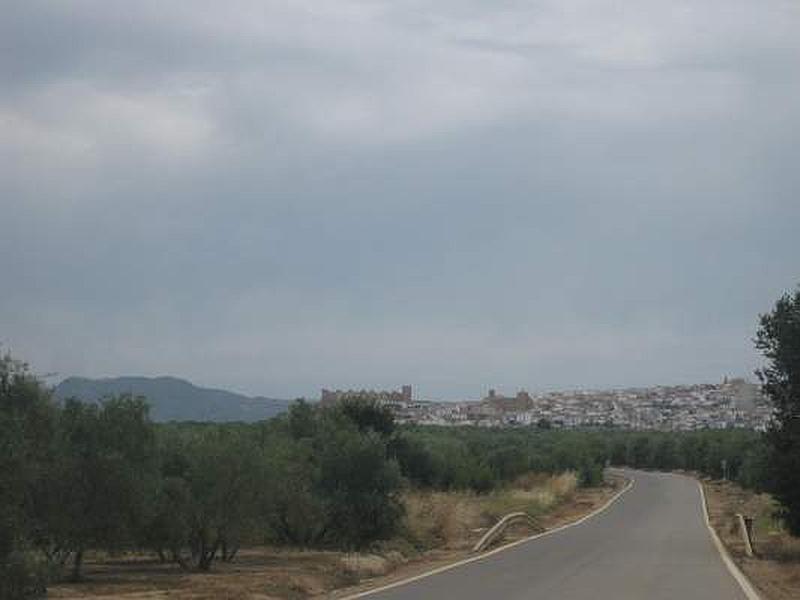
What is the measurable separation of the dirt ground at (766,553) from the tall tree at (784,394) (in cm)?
152

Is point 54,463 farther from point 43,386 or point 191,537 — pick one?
point 191,537

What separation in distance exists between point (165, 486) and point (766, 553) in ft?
55.3

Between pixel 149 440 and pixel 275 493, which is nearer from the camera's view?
pixel 149 440

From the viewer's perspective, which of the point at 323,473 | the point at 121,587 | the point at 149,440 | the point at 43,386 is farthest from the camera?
the point at 323,473

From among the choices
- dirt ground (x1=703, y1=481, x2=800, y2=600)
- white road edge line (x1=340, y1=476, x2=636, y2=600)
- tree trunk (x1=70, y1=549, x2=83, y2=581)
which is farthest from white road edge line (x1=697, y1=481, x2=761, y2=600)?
tree trunk (x1=70, y1=549, x2=83, y2=581)

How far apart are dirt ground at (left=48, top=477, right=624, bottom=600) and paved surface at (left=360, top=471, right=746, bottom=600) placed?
1484mm

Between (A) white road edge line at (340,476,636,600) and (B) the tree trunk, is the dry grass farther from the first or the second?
(B) the tree trunk

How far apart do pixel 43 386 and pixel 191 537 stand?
8.81 m

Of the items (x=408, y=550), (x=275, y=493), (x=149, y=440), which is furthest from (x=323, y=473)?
(x=149, y=440)

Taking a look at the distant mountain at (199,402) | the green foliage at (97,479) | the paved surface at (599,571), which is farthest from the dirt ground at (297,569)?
the distant mountain at (199,402)

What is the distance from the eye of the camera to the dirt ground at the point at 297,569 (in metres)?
21.4

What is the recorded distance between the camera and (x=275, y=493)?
30078 millimetres

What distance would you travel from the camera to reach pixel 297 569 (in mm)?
25656

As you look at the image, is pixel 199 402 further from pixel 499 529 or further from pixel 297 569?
pixel 297 569
